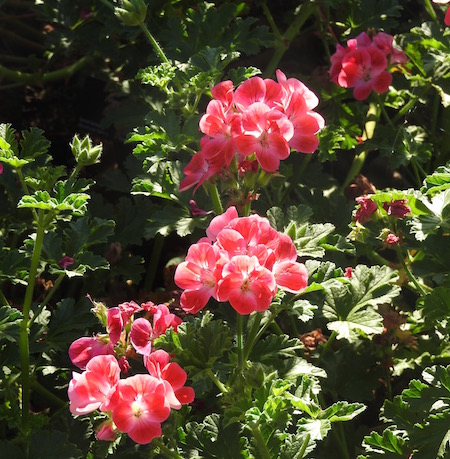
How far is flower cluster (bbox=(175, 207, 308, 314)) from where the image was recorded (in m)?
1.29

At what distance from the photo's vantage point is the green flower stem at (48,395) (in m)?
1.84

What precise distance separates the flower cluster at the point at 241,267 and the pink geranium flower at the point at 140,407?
0.16m

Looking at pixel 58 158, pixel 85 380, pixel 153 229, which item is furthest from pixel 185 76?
pixel 58 158

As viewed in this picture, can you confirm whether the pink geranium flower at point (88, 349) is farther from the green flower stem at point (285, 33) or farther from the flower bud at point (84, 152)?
the green flower stem at point (285, 33)

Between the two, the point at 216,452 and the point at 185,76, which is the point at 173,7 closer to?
the point at 185,76

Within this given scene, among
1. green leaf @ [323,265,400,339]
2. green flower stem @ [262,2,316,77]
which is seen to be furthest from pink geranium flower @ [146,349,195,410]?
green flower stem @ [262,2,316,77]

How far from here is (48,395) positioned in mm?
1865

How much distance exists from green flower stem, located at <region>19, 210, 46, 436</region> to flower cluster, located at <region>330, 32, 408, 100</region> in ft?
3.09

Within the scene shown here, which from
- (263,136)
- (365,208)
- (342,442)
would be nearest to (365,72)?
(365,208)

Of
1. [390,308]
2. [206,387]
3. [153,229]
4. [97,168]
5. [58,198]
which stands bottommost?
[97,168]

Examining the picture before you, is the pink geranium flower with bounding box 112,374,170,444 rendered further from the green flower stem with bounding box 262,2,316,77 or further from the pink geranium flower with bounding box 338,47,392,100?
the green flower stem with bounding box 262,2,316,77

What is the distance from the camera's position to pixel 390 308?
76.8 inches

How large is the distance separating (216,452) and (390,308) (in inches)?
27.2

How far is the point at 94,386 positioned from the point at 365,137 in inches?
54.8
